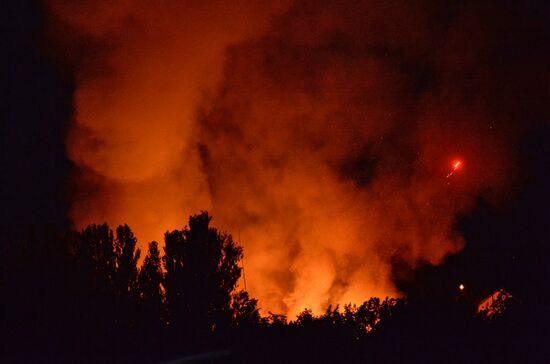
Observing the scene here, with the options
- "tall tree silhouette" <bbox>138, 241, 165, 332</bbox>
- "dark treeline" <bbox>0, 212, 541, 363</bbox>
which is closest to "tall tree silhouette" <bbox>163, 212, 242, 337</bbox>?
"dark treeline" <bbox>0, 212, 541, 363</bbox>

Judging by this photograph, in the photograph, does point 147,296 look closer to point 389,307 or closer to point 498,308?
point 389,307

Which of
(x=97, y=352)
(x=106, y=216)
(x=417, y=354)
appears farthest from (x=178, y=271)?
(x=106, y=216)

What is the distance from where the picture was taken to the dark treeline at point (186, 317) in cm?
846

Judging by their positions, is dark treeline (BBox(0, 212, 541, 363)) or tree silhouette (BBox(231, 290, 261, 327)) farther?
tree silhouette (BBox(231, 290, 261, 327))

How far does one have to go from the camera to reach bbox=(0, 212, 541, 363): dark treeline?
8461 mm

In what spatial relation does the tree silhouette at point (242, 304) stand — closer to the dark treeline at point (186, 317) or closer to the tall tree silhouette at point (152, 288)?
the dark treeline at point (186, 317)

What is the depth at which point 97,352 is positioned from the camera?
469 inches

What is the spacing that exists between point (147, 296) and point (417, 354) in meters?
12.7

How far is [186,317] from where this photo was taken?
1752cm

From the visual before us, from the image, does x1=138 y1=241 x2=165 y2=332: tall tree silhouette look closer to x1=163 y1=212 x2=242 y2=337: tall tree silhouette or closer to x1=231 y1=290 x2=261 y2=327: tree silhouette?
x1=163 y1=212 x2=242 y2=337: tall tree silhouette

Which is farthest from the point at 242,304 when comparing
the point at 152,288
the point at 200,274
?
the point at 152,288

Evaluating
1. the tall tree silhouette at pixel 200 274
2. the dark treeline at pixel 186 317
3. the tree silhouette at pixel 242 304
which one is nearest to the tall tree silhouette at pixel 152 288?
the dark treeline at pixel 186 317

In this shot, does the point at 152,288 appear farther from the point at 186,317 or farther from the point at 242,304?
the point at 242,304

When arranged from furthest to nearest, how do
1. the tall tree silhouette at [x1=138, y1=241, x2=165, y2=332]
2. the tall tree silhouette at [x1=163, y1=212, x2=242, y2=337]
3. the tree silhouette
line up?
1. the tree silhouette
2. the tall tree silhouette at [x1=163, y1=212, x2=242, y2=337]
3. the tall tree silhouette at [x1=138, y1=241, x2=165, y2=332]
